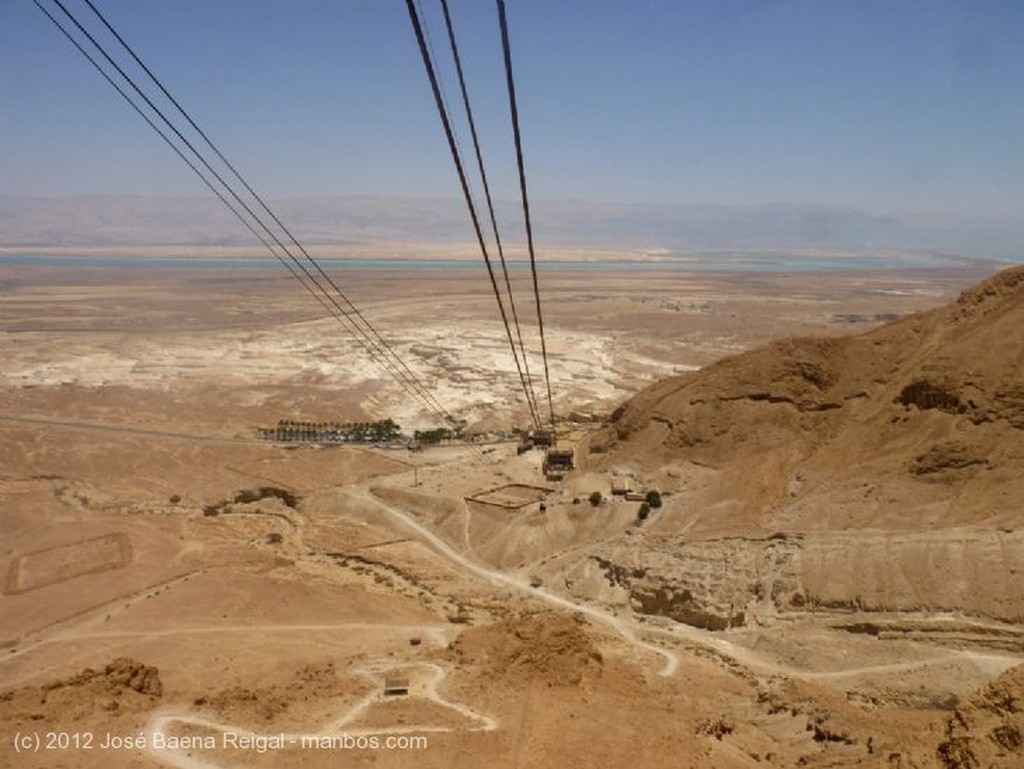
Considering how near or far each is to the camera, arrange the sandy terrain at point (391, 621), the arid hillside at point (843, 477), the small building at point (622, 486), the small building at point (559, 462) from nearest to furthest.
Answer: the sandy terrain at point (391, 621) < the arid hillside at point (843, 477) < the small building at point (622, 486) < the small building at point (559, 462)

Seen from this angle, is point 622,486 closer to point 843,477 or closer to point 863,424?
point 843,477

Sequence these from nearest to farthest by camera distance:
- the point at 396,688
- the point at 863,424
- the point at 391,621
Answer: the point at 396,688
the point at 391,621
the point at 863,424

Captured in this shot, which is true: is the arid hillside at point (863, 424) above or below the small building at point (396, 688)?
above

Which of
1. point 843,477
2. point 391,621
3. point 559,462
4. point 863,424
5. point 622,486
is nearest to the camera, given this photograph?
point 391,621

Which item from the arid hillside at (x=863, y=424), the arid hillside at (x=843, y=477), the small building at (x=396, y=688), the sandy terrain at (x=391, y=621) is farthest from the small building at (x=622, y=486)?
the small building at (x=396, y=688)

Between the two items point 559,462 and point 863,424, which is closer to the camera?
point 863,424

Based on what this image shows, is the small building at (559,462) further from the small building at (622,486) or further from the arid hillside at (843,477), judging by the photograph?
the small building at (622,486)

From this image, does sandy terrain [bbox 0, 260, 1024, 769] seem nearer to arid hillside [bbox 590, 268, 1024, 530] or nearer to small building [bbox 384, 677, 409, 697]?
small building [bbox 384, 677, 409, 697]

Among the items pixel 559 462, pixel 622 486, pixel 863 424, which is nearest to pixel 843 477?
pixel 863 424
